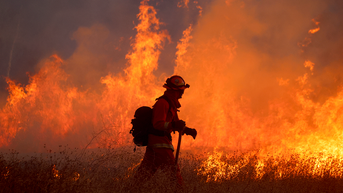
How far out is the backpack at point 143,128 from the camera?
4484 mm

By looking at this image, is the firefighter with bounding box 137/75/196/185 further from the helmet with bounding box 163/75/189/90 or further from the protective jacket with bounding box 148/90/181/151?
the helmet with bounding box 163/75/189/90

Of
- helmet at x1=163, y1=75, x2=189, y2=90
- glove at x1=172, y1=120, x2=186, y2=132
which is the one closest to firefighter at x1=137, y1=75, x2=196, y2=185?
glove at x1=172, y1=120, x2=186, y2=132

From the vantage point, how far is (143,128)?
14.8 ft

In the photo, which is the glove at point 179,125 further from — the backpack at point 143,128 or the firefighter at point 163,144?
the backpack at point 143,128

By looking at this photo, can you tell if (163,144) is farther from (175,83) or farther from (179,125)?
(175,83)

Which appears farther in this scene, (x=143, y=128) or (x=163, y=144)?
(x=143, y=128)

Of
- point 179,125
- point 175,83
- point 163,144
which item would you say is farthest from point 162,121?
point 175,83

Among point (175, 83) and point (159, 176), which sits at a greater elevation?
point (175, 83)

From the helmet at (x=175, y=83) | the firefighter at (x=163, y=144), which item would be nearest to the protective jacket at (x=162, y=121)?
the firefighter at (x=163, y=144)

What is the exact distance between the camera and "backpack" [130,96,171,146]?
4484 mm

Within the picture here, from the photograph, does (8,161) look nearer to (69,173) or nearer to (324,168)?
(69,173)

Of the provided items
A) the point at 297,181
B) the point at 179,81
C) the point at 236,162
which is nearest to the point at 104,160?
the point at 179,81

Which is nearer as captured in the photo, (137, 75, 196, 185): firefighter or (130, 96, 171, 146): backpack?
(137, 75, 196, 185): firefighter

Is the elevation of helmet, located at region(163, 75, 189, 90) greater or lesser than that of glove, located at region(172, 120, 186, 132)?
greater
